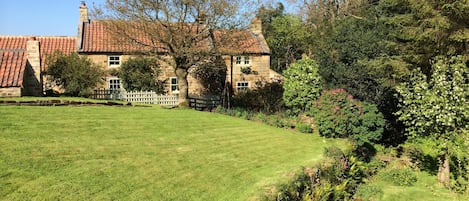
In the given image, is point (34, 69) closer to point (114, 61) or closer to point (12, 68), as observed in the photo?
point (12, 68)

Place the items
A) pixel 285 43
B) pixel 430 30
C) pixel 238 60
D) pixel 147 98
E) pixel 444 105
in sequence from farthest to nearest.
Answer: pixel 285 43, pixel 238 60, pixel 147 98, pixel 430 30, pixel 444 105

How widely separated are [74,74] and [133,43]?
3.92 metres

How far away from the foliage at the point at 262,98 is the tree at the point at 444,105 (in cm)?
1264

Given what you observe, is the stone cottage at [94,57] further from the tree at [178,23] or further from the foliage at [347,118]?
the foliage at [347,118]

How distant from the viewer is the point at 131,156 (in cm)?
1117

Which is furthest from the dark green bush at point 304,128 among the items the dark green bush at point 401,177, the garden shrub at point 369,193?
the garden shrub at point 369,193

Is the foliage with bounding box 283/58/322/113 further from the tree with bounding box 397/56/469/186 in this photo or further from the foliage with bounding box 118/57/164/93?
the foliage with bounding box 118/57/164/93

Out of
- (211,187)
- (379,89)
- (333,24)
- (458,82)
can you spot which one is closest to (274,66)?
(333,24)

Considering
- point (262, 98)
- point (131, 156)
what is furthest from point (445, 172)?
point (262, 98)

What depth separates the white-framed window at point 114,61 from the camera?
30.2 meters

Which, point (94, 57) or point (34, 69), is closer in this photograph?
point (34, 69)

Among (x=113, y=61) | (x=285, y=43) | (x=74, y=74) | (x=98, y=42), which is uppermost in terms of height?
(x=285, y=43)

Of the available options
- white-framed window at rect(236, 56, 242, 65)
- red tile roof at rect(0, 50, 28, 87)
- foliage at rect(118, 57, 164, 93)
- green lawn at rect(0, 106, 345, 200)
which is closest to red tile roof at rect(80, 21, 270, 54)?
foliage at rect(118, 57, 164, 93)

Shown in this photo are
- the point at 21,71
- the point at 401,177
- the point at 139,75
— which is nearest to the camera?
the point at 401,177
